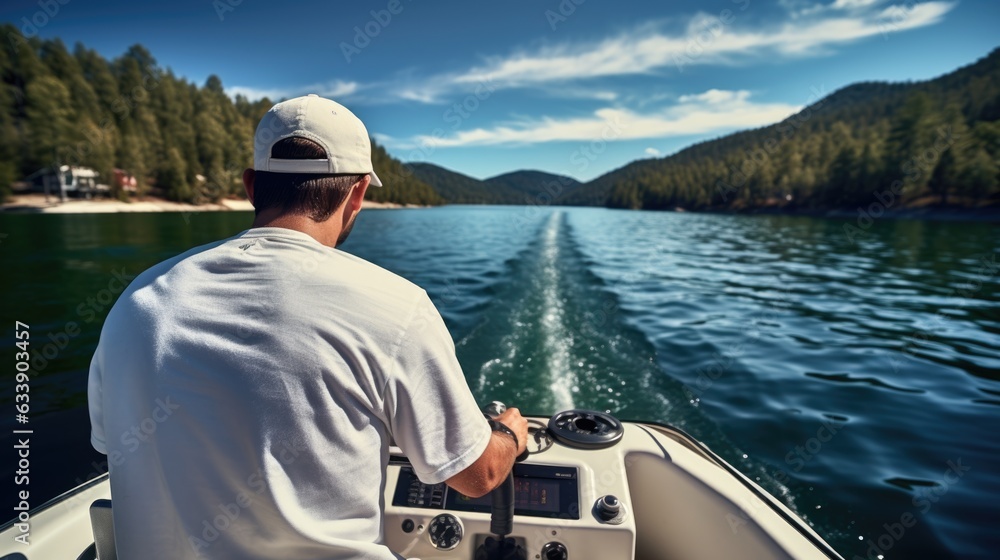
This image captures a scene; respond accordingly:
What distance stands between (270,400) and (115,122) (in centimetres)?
8702

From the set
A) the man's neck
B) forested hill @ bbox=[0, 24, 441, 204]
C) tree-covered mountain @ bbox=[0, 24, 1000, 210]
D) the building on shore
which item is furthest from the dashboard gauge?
the building on shore

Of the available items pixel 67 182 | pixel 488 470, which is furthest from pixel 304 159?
pixel 67 182

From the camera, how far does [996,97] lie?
6297 cm

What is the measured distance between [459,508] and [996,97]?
94.1 metres

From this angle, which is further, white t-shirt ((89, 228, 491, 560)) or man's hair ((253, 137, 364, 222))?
man's hair ((253, 137, 364, 222))

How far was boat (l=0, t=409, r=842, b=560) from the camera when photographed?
2.21 m

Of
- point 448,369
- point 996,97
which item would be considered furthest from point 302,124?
point 996,97

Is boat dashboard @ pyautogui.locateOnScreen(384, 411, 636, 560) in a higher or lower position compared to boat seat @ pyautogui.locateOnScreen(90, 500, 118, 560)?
lower

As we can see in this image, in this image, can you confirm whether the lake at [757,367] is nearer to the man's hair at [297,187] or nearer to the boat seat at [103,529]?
the boat seat at [103,529]

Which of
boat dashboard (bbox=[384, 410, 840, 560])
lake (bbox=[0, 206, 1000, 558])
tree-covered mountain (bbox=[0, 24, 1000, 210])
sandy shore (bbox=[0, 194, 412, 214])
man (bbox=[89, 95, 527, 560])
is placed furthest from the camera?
tree-covered mountain (bbox=[0, 24, 1000, 210])

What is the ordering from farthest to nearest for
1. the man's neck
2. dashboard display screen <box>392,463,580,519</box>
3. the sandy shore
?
the sandy shore, dashboard display screen <box>392,463,580,519</box>, the man's neck

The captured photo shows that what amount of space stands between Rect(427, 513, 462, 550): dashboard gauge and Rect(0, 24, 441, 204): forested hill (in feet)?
170

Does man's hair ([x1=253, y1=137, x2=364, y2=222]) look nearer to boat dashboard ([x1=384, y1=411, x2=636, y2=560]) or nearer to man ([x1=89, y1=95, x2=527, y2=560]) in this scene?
man ([x1=89, y1=95, x2=527, y2=560])

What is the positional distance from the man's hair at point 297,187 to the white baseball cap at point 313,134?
0.05 feet
